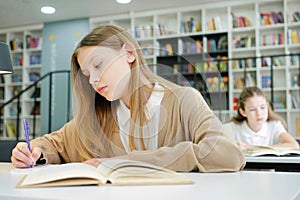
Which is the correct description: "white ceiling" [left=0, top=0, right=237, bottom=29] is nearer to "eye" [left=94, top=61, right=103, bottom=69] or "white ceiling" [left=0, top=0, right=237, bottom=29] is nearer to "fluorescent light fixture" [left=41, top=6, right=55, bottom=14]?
"fluorescent light fixture" [left=41, top=6, right=55, bottom=14]

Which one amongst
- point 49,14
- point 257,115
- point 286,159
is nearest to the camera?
point 286,159

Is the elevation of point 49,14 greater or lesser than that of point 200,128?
greater

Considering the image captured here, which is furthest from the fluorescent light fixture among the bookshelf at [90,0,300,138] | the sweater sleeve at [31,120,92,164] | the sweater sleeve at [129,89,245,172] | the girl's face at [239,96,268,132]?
the sweater sleeve at [129,89,245,172]

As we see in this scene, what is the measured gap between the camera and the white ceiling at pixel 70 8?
5230mm

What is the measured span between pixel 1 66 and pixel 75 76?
772 mm

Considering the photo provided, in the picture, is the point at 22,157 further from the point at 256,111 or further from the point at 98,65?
the point at 256,111

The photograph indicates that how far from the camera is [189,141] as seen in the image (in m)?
0.85

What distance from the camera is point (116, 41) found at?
706mm

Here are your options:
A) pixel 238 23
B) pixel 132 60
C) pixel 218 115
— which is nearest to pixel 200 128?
pixel 218 115

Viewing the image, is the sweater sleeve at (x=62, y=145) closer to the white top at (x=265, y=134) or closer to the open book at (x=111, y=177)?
the open book at (x=111, y=177)

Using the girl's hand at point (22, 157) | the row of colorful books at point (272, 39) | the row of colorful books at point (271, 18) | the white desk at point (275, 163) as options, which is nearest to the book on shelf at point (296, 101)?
the row of colorful books at point (272, 39)

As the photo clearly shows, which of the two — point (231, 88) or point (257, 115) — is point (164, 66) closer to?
point (257, 115)

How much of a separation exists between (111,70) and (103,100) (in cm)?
13

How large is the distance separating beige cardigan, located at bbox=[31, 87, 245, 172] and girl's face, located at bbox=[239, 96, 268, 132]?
1.52 metres
